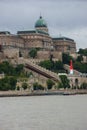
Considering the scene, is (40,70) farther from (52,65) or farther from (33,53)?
(33,53)

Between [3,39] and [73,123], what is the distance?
55.4m

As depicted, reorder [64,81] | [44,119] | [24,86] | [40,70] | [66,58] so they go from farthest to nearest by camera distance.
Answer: [66,58], [40,70], [64,81], [24,86], [44,119]

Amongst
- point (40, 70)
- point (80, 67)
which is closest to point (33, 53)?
point (80, 67)

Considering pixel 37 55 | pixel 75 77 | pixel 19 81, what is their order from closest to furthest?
1. pixel 19 81
2. pixel 75 77
3. pixel 37 55

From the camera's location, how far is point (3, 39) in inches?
3317

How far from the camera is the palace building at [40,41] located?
8454 cm

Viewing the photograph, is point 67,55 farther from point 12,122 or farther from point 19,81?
point 12,122

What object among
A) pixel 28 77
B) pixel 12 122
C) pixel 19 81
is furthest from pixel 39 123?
pixel 28 77

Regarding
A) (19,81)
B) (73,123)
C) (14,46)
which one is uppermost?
(14,46)

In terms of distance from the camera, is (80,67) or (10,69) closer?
(10,69)

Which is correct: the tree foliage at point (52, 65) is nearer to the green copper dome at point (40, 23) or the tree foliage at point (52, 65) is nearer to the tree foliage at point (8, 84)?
the tree foliage at point (8, 84)

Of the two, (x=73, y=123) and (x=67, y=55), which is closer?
(x=73, y=123)

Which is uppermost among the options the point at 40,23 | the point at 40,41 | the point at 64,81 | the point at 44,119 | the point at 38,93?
the point at 40,23

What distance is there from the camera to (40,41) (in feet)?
297
